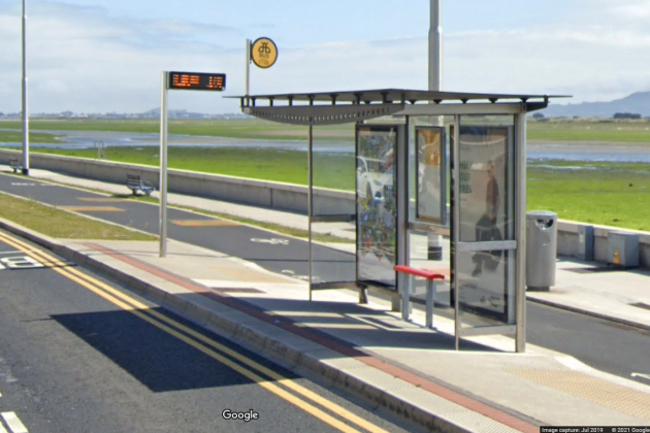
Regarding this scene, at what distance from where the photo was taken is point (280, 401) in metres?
8.46

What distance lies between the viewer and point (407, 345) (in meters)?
10.4

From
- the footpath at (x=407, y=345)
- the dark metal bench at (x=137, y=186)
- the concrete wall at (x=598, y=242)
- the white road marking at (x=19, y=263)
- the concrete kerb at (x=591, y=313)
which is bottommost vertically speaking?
the concrete kerb at (x=591, y=313)

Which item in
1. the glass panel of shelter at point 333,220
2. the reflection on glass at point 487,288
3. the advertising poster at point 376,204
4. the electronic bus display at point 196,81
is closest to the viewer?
the reflection on glass at point 487,288

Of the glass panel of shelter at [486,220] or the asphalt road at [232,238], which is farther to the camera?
the asphalt road at [232,238]

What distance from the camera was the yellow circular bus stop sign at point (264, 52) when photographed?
48.5 feet

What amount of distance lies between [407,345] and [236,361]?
1.89 metres

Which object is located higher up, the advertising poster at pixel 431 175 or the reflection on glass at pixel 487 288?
the advertising poster at pixel 431 175

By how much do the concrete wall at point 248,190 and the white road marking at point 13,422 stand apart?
6.14m

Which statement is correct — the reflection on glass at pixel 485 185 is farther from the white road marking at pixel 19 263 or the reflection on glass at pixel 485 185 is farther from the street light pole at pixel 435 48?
the white road marking at pixel 19 263

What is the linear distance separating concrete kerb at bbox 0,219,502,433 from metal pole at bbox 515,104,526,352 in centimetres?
227

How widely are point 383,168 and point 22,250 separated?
28.8 ft

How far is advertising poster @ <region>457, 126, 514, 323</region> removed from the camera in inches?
408

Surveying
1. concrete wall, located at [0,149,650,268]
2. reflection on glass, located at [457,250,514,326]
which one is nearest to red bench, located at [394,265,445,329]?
reflection on glass, located at [457,250,514,326]

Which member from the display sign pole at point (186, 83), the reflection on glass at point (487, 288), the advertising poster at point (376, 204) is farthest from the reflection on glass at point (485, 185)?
the display sign pole at point (186, 83)
